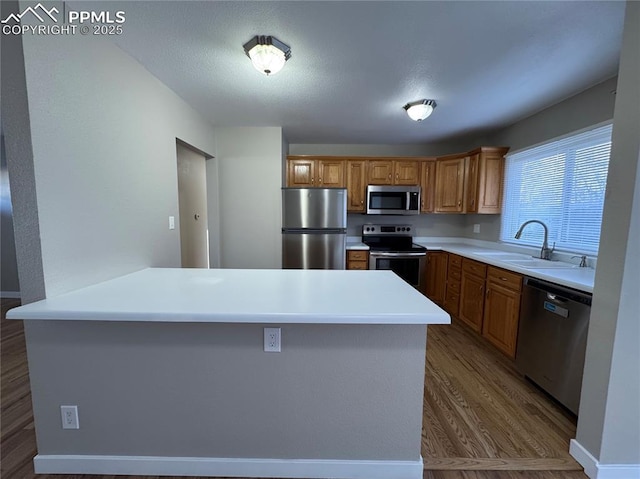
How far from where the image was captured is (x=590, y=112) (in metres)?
2.31

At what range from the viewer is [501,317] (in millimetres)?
2463

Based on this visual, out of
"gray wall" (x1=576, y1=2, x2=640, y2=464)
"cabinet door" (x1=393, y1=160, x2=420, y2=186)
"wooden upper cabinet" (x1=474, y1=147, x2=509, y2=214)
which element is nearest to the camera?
"gray wall" (x1=576, y1=2, x2=640, y2=464)

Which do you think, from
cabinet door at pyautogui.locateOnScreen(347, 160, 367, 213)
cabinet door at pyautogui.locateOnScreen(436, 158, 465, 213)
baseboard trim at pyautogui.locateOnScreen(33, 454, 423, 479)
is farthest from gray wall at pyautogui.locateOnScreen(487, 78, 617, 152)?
baseboard trim at pyautogui.locateOnScreen(33, 454, 423, 479)

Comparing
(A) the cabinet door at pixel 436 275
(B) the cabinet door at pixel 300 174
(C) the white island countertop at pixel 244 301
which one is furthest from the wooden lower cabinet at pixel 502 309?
(B) the cabinet door at pixel 300 174

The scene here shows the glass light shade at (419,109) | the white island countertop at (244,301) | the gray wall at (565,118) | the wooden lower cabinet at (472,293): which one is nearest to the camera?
the white island countertop at (244,301)

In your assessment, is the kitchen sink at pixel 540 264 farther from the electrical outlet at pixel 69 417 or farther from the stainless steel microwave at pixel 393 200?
the electrical outlet at pixel 69 417

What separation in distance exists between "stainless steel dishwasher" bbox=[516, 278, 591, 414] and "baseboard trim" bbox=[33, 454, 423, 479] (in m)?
1.26

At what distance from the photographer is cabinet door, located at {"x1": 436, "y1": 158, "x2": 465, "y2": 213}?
3.74m

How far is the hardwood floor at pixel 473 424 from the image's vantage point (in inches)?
55.2

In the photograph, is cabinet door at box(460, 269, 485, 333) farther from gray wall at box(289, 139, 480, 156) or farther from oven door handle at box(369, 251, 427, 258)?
gray wall at box(289, 139, 480, 156)

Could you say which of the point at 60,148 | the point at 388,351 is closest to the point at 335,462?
the point at 388,351

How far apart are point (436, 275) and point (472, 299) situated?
75cm

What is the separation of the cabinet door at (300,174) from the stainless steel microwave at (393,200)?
901mm

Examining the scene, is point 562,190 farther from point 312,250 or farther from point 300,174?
point 300,174
